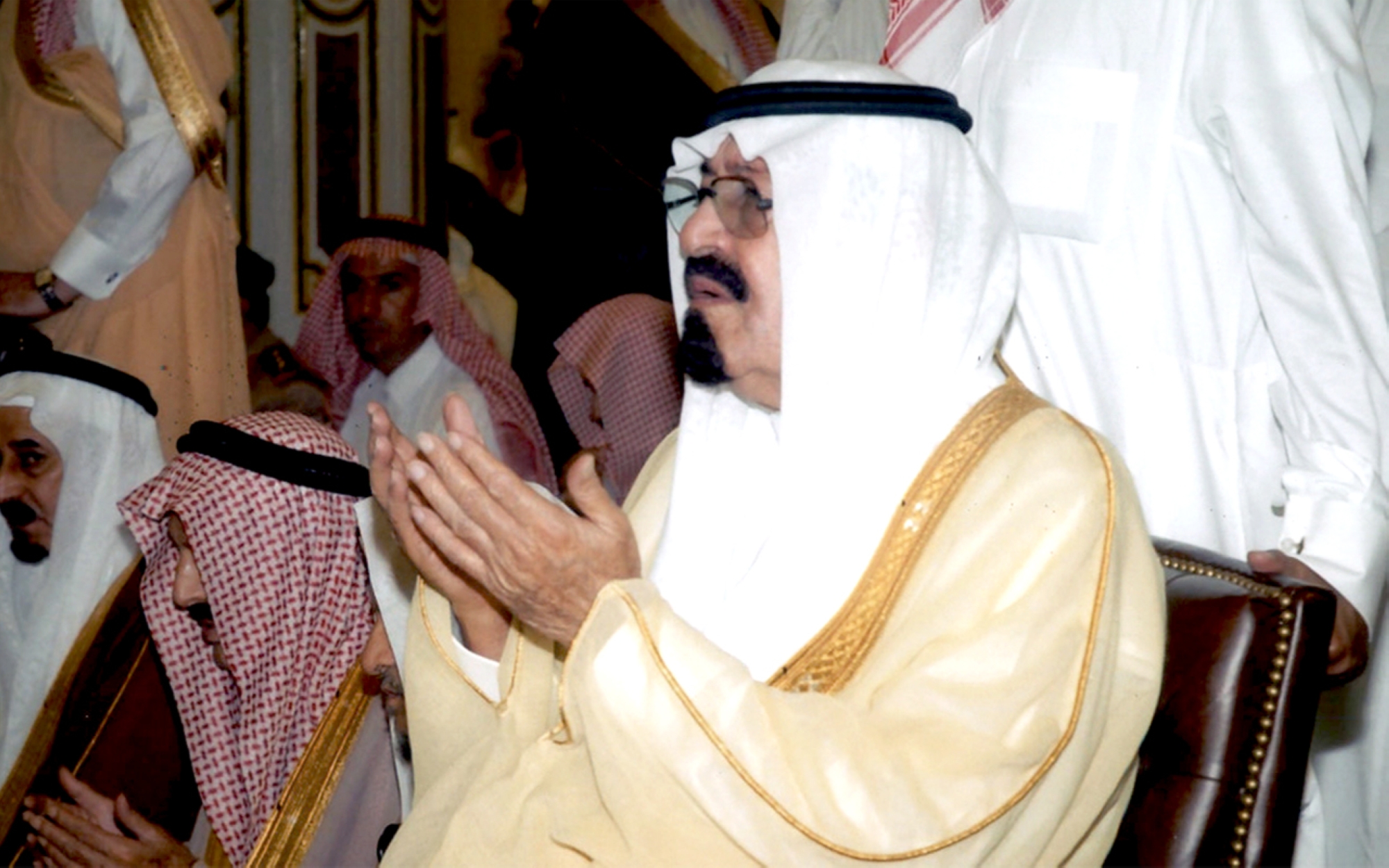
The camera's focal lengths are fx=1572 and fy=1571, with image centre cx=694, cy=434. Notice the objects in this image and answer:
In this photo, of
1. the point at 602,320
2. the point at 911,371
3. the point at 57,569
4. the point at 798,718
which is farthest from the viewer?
the point at 602,320

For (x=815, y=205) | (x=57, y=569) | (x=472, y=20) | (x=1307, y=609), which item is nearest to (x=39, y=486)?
(x=57, y=569)

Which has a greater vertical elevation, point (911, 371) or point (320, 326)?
point (911, 371)

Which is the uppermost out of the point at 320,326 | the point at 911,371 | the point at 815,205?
the point at 815,205

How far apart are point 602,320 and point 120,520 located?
1270 millimetres

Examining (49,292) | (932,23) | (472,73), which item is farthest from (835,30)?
(49,292)

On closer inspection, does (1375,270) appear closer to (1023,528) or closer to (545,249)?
(1023,528)

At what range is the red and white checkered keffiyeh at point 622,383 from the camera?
3926 millimetres

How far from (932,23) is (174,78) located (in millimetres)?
1933

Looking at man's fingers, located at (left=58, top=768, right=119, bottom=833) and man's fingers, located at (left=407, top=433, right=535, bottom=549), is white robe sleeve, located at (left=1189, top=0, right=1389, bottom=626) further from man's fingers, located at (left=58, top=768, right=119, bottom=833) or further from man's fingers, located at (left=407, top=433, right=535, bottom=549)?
man's fingers, located at (left=58, top=768, right=119, bottom=833)

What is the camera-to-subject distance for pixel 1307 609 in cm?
170

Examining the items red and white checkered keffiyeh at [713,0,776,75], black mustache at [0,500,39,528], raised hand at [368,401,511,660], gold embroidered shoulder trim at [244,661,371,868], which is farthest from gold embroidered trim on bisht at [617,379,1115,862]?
red and white checkered keffiyeh at [713,0,776,75]

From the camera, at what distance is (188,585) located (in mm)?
2746

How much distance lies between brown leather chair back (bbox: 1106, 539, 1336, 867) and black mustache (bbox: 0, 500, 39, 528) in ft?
8.83

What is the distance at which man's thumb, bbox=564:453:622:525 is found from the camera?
1.65m
